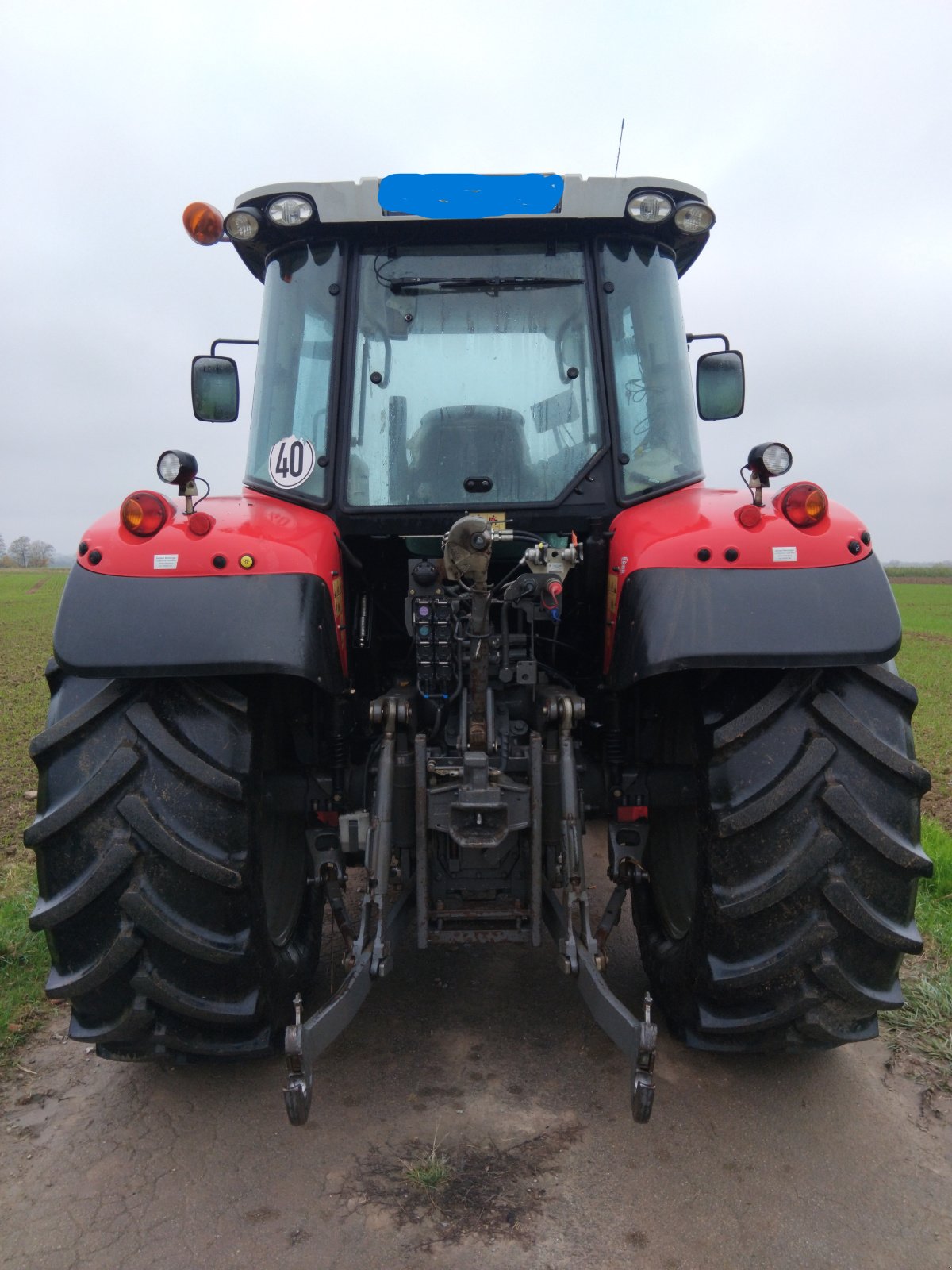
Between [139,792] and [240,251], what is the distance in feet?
6.45

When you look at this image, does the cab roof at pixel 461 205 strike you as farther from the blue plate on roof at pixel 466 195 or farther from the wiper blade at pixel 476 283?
the wiper blade at pixel 476 283

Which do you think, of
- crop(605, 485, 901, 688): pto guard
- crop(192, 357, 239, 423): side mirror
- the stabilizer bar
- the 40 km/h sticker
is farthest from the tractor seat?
the stabilizer bar

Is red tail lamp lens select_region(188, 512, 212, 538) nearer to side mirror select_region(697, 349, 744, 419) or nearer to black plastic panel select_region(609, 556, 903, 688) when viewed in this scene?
black plastic panel select_region(609, 556, 903, 688)

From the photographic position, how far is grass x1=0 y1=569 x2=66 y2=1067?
117 inches

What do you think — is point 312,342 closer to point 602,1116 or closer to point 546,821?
point 546,821

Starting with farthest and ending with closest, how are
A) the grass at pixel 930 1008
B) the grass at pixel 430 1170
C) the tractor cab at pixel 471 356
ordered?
the tractor cab at pixel 471 356, the grass at pixel 930 1008, the grass at pixel 430 1170

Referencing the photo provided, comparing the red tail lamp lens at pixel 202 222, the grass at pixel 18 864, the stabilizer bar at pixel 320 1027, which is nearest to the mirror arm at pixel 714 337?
the red tail lamp lens at pixel 202 222

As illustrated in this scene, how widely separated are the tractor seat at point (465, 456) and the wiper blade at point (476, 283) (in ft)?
1.29

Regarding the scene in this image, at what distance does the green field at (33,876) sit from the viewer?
2.89 m

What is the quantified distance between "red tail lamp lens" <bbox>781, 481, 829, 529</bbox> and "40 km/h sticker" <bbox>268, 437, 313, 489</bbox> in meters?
1.47

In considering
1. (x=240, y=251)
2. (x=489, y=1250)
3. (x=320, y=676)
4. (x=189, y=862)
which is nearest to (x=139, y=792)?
(x=189, y=862)

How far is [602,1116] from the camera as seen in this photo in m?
2.43

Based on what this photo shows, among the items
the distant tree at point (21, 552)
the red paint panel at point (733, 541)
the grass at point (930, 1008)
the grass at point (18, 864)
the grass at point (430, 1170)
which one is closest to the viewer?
the grass at point (430, 1170)

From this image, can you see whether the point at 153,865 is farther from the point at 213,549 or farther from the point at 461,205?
the point at 461,205
